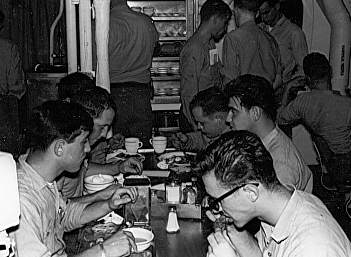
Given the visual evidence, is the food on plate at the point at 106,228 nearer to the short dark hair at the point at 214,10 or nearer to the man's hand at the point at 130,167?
the man's hand at the point at 130,167

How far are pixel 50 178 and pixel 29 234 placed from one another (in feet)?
1.30

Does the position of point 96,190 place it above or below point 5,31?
below

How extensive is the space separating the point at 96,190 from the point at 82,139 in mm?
754

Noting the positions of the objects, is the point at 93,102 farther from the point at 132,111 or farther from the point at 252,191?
the point at 252,191

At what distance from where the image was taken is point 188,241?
308 cm

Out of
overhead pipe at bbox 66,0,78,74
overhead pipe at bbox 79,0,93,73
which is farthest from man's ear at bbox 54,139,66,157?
overhead pipe at bbox 66,0,78,74

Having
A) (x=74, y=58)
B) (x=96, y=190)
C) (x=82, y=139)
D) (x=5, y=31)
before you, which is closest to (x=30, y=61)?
(x=5, y=31)

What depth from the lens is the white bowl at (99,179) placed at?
3.85 m

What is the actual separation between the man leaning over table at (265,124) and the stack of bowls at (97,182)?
2.78ft

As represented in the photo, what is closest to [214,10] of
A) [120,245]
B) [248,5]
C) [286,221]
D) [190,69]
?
[248,5]

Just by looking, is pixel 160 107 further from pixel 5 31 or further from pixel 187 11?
pixel 5 31

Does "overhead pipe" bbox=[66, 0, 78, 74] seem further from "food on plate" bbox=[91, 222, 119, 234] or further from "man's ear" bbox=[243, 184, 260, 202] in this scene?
"man's ear" bbox=[243, 184, 260, 202]

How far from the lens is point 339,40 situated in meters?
6.72

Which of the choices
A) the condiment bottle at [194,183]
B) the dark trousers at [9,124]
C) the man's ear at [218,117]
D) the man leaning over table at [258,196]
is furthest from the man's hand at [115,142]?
the man leaning over table at [258,196]
